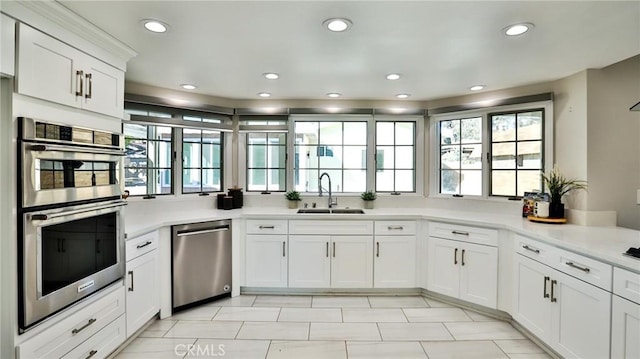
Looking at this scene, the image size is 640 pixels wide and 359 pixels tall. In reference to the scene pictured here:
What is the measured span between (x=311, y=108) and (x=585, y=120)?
2.73 meters

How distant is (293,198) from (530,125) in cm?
274

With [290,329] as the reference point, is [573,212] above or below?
above

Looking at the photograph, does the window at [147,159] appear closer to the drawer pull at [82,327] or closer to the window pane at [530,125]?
→ the drawer pull at [82,327]

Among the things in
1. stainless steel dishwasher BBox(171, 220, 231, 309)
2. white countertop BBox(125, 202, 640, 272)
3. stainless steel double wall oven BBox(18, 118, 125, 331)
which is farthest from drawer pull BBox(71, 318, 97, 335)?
stainless steel dishwasher BBox(171, 220, 231, 309)

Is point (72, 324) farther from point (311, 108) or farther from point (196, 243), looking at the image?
point (311, 108)

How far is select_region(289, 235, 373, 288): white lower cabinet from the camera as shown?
3471 millimetres

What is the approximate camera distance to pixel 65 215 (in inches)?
69.3

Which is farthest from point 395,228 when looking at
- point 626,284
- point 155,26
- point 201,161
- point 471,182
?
point 155,26

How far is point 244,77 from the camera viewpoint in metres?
3.06

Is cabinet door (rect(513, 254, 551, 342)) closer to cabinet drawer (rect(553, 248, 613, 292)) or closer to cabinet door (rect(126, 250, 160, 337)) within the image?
cabinet drawer (rect(553, 248, 613, 292))

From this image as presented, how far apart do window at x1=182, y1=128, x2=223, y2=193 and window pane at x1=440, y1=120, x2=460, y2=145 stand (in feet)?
9.19

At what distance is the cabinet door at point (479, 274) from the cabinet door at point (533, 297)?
0.22 meters

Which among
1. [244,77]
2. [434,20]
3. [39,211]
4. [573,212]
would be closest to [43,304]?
[39,211]

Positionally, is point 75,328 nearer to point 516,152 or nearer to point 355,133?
point 355,133
